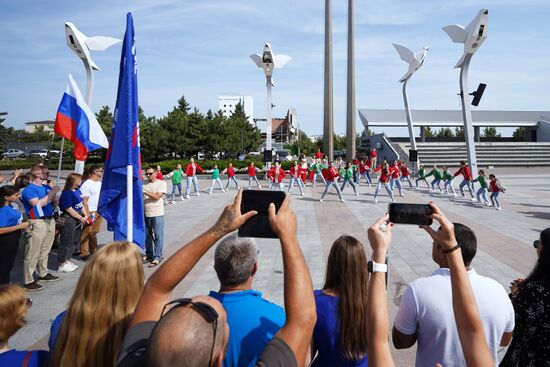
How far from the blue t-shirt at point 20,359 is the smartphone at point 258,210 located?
1104mm

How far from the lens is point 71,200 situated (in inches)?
306

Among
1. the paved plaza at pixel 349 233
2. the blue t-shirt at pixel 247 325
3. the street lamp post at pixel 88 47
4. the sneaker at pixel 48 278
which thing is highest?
the street lamp post at pixel 88 47

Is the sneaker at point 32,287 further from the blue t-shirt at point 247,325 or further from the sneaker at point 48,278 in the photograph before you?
the blue t-shirt at point 247,325

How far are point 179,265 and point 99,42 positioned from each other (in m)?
13.7

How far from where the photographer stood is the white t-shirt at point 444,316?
2359 mm

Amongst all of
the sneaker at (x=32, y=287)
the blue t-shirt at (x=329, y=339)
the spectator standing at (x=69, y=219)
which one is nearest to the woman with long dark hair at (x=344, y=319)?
the blue t-shirt at (x=329, y=339)

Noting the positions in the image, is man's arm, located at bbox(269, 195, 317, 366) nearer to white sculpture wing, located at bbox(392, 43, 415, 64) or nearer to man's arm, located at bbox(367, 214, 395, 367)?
man's arm, located at bbox(367, 214, 395, 367)

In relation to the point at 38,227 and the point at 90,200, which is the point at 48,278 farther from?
the point at 90,200

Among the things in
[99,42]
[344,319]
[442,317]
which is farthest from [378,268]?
[99,42]

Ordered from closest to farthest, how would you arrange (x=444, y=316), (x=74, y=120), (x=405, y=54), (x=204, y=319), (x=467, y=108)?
(x=204, y=319)
(x=444, y=316)
(x=74, y=120)
(x=467, y=108)
(x=405, y=54)

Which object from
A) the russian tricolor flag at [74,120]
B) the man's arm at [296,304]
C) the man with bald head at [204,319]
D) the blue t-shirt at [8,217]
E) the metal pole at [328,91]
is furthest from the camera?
the metal pole at [328,91]

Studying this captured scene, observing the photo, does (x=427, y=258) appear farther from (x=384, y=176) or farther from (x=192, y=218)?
(x=384, y=176)

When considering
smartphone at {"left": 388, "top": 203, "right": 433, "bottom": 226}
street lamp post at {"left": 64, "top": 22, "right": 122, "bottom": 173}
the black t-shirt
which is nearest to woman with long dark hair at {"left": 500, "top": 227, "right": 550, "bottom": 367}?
smartphone at {"left": 388, "top": 203, "right": 433, "bottom": 226}

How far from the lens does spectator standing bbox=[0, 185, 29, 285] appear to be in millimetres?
5879
